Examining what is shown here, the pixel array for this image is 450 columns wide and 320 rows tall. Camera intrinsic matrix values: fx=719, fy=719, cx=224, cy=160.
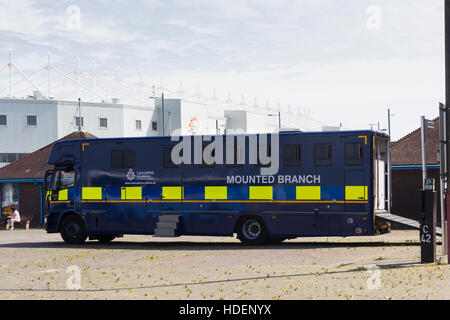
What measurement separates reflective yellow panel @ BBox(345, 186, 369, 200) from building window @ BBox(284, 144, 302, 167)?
160cm

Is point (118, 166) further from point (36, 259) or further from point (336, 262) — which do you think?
point (336, 262)

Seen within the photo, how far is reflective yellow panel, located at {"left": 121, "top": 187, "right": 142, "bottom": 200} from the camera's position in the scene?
73.6ft

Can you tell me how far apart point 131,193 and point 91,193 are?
149cm

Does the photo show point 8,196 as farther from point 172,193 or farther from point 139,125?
point 139,125

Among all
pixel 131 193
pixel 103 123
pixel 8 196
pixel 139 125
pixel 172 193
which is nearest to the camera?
pixel 172 193

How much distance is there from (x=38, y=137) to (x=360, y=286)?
64.8 m

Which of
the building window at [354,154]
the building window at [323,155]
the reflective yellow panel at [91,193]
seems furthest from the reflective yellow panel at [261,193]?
the reflective yellow panel at [91,193]

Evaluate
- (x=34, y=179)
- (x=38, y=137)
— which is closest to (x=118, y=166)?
(x=34, y=179)

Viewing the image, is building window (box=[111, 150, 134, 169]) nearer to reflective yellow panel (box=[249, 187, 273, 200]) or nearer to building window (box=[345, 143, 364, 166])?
reflective yellow panel (box=[249, 187, 273, 200])

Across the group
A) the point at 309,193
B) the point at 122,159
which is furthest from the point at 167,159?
the point at 309,193

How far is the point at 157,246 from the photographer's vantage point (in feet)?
74.6

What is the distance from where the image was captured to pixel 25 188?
40.1 meters
